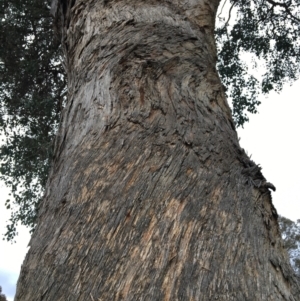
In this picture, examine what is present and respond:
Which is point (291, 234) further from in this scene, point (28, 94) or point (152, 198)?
point (152, 198)

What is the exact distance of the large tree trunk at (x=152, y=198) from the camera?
100 centimetres

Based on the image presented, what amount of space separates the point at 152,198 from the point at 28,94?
714 cm

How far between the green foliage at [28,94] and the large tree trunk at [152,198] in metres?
5.54

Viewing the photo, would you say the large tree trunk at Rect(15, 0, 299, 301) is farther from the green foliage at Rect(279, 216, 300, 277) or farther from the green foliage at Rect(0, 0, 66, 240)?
the green foliage at Rect(279, 216, 300, 277)

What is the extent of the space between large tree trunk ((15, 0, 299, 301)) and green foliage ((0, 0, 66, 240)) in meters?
5.54

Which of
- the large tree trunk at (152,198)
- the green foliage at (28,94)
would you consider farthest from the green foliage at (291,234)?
the large tree trunk at (152,198)

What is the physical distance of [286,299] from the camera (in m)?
1.03

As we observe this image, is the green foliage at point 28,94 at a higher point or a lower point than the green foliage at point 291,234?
lower

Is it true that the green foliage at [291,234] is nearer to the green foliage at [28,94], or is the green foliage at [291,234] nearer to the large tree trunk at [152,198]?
the green foliage at [28,94]

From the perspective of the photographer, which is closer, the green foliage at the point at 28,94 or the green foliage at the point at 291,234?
the green foliage at the point at 28,94

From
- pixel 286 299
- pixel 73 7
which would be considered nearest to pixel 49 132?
pixel 73 7

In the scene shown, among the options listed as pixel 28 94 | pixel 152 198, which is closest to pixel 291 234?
pixel 28 94

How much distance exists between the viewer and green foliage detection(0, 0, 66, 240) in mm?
7309

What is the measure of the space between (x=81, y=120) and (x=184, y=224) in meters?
0.66
